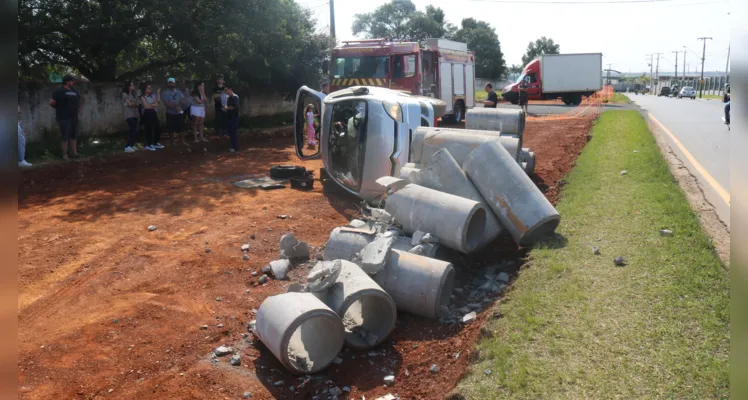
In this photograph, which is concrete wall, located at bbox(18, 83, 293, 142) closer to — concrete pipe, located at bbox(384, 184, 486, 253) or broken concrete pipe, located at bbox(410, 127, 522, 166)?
broken concrete pipe, located at bbox(410, 127, 522, 166)

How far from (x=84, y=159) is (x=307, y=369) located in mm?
10918

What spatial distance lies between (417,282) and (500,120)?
23.5ft

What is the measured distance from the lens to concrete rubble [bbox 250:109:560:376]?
5320mm

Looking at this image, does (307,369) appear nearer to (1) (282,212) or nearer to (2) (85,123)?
(1) (282,212)

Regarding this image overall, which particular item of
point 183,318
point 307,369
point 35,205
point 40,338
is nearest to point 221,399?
point 307,369

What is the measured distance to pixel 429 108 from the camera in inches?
464

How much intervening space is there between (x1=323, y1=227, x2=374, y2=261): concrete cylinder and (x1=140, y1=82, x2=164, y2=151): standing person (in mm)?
9880

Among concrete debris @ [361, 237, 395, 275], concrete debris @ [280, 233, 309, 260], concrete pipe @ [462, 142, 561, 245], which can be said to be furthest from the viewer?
concrete debris @ [280, 233, 309, 260]

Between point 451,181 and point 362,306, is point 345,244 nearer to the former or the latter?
point 362,306

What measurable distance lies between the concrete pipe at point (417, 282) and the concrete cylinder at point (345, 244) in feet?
2.25

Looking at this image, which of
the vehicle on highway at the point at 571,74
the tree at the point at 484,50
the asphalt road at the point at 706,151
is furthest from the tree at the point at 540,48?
the asphalt road at the point at 706,151

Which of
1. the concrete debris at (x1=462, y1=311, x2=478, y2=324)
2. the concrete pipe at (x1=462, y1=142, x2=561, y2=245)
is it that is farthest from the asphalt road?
the concrete debris at (x1=462, y1=311, x2=478, y2=324)

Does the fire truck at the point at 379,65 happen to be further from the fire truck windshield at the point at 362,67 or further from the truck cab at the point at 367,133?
the truck cab at the point at 367,133

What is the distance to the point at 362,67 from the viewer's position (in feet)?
62.8
